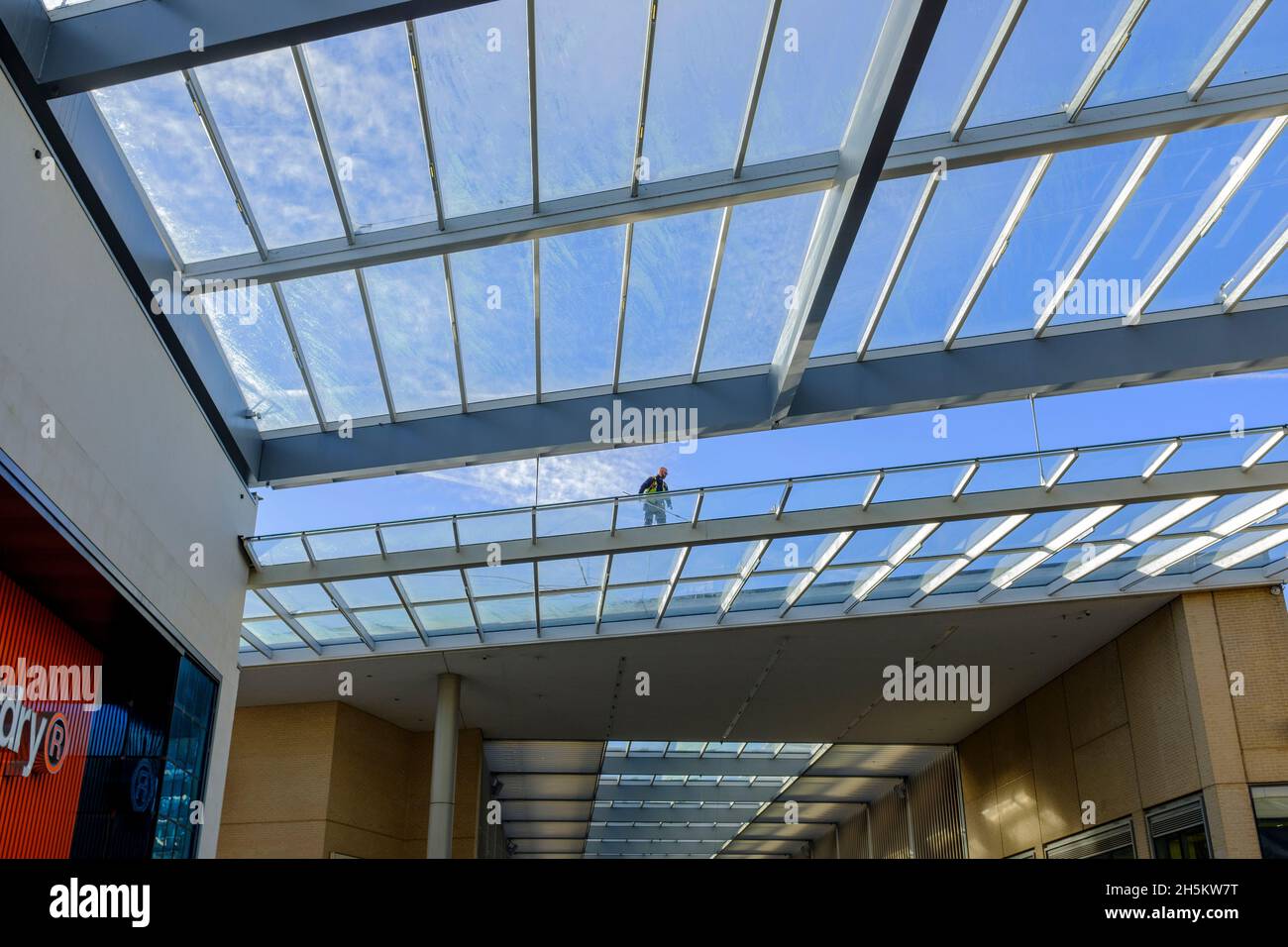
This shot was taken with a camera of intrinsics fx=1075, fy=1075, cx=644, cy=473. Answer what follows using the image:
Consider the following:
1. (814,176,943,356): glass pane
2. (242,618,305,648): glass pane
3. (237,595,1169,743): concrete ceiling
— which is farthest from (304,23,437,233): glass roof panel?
(237,595,1169,743): concrete ceiling

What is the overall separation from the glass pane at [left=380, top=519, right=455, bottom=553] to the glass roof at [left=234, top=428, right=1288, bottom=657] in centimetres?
4

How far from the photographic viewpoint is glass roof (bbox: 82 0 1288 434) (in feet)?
36.8

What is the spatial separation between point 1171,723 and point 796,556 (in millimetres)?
9166

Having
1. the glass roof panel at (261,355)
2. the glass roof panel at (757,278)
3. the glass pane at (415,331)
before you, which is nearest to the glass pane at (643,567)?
the glass roof panel at (757,278)

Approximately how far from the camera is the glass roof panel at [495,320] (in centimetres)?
1436

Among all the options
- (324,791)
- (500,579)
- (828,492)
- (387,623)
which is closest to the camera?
(828,492)

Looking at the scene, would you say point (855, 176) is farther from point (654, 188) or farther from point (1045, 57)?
point (654, 188)

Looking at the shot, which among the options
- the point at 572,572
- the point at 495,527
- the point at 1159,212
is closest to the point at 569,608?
the point at 572,572

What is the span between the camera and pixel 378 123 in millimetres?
11867

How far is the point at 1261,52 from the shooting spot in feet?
38.0

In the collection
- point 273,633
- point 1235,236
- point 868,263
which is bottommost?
point 273,633

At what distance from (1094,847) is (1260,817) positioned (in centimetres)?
539

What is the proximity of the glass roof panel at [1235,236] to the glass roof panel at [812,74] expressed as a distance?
550cm
